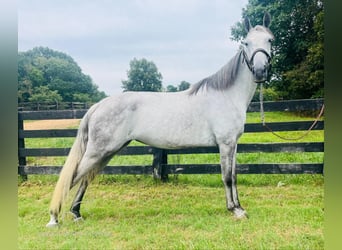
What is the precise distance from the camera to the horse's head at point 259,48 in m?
1.74

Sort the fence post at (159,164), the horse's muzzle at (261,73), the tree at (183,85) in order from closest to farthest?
the horse's muzzle at (261,73), the tree at (183,85), the fence post at (159,164)

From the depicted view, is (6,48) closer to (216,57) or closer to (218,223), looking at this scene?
(216,57)

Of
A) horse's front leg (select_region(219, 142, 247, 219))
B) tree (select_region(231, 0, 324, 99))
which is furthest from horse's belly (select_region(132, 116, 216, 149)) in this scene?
tree (select_region(231, 0, 324, 99))

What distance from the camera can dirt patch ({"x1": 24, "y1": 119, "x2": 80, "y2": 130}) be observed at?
2498 mm

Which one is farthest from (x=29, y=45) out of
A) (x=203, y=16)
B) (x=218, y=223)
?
(x=218, y=223)

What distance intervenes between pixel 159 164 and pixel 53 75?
1.14 meters

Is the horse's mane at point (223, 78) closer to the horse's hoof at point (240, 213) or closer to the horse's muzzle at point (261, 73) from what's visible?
the horse's muzzle at point (261, 73)

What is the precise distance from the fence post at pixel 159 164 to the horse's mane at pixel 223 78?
749 mm

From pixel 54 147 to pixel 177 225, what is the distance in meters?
1.38

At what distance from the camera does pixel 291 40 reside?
189 cm

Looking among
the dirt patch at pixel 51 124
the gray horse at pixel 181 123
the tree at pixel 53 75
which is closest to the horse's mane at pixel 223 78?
the gray horse at pixel 181 123

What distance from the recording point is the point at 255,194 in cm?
217

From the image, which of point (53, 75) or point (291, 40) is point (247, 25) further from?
point (53, 75)

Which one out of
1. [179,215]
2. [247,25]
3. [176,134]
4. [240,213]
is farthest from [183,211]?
[247,25]
